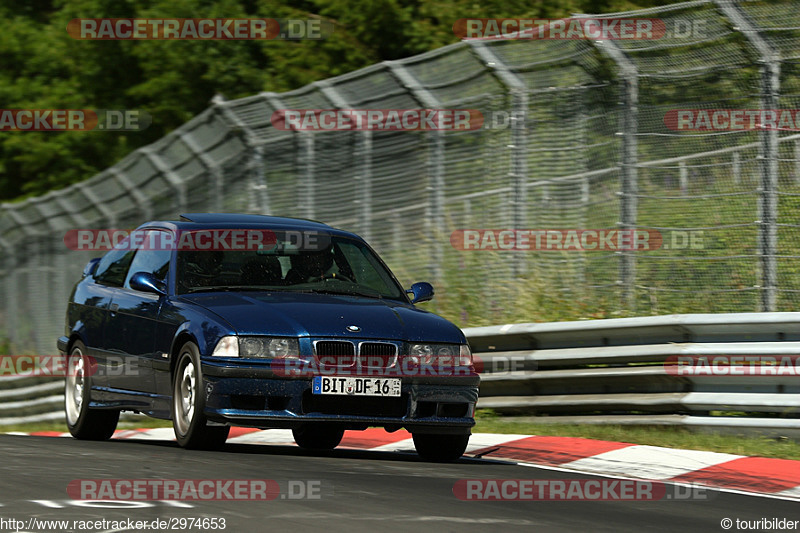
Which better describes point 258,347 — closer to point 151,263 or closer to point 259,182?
point 151,263

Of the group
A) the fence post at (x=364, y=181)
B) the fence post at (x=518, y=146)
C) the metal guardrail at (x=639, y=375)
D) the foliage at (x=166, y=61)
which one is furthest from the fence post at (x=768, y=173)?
the foliage at (x=166, y=61)

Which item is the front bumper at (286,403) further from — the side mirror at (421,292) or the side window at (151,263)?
the side window at (151,263)

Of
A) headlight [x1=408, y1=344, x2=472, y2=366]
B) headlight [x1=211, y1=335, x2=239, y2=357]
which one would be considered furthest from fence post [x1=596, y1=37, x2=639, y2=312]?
headlight [x1=211, y1=335, x2=239, y2=357]

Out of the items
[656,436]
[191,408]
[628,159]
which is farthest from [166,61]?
[191,408]

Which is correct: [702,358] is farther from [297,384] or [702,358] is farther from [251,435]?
[251,435]

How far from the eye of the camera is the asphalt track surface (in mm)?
6504

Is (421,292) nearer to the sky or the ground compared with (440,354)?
nearer to the sky

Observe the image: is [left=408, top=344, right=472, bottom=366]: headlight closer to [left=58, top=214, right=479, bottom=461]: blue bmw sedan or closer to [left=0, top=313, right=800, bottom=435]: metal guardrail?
[left=58, top=214, right=479, bottom=461]: blue bmw sedan

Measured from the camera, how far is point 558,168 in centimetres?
1401

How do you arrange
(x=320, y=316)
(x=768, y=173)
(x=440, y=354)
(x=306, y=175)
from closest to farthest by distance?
(x=320, y=316), (x=440, y=354), (x=768, y=173), (x=306, y=175)

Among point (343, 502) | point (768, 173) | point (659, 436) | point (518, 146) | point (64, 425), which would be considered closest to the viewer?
point (343, 502)

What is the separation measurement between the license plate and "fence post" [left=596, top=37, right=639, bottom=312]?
13.6 feet

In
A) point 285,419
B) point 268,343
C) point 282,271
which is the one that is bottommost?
point 285,419

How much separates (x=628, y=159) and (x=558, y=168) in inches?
46.6
